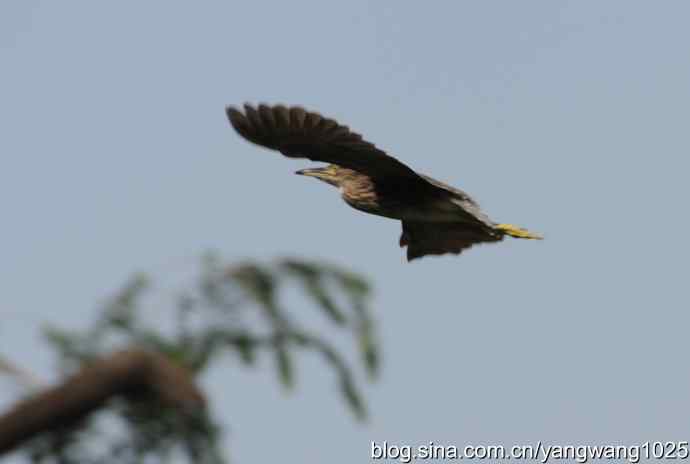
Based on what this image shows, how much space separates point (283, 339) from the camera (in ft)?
11.4

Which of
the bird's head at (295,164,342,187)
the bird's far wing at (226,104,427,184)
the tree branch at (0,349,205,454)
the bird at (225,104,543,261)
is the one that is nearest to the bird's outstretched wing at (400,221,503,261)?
the bird at (225,104,543,261)

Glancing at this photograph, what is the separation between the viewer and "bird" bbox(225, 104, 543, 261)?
27.8ft

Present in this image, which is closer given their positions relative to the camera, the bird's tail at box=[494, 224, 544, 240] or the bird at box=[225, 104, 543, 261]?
the bird at box=[225, 104, 543, 261]

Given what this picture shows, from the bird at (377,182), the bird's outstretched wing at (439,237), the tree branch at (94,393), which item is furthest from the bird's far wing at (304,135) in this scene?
the tree branch at (94,393)

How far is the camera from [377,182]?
9531 millimetres

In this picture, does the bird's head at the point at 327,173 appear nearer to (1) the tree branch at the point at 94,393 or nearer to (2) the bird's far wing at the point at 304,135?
(2) the bird's far wing at the point at 304,135

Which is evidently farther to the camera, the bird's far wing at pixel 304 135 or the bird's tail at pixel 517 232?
the bird's tail at pixel 517 232

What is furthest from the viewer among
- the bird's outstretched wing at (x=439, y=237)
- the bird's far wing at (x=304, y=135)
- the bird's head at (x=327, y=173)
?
the bird's outstretched wing at (x=439, y=237)

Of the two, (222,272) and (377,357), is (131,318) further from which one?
(377,357)

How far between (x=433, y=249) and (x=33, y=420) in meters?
8.07

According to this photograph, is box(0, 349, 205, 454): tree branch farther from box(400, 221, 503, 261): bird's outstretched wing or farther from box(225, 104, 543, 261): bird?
box(400, 221, 503, 261): bird's outstretched wing

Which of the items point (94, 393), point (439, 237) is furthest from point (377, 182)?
point (94, 393)

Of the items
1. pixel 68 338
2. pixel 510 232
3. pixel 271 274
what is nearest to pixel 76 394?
pixel 68 338

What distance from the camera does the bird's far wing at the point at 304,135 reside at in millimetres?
8414
